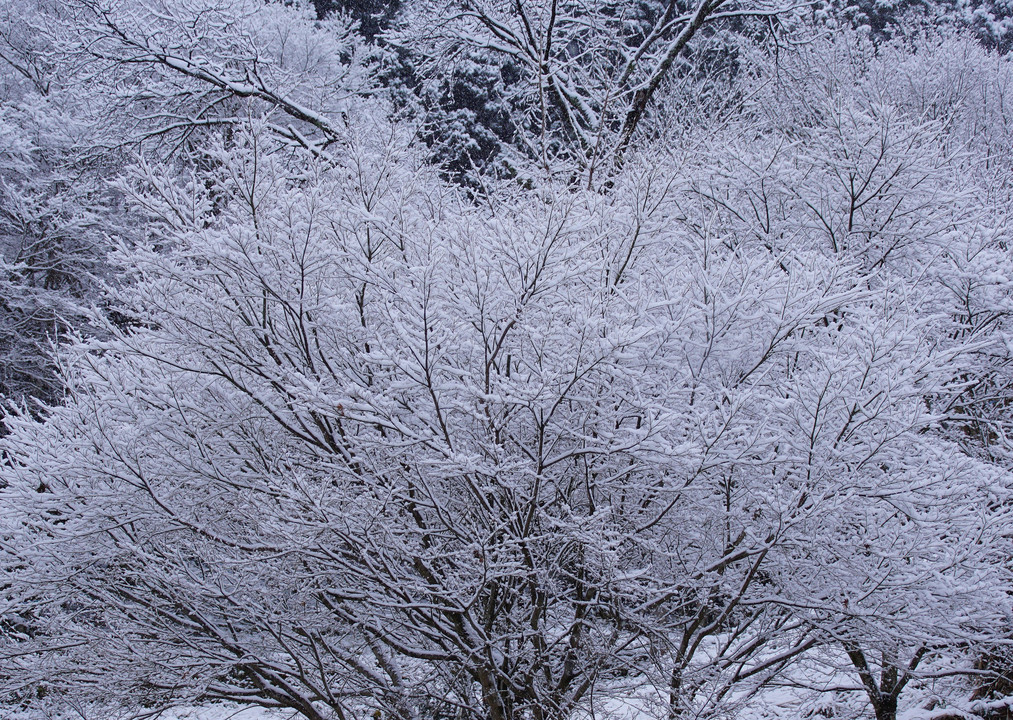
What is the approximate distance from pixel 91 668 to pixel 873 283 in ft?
21.4

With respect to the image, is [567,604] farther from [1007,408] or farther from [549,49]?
[549,49]

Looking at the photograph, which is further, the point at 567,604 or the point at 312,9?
the point at 312,9

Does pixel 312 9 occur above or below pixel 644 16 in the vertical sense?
below

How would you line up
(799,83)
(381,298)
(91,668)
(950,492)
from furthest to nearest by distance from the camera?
(799,83)
(91,668)
(381,298)
(950,492)

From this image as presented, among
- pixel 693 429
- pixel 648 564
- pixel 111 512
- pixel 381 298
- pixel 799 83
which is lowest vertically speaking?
pixel 111 512

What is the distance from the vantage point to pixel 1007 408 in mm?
6719

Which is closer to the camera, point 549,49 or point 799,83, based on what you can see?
point 549,49

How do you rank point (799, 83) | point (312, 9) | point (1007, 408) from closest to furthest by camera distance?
→ point (1007, 408) → point (799, 83) → point (312, 9)

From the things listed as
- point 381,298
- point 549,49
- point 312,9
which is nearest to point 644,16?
point 312,9

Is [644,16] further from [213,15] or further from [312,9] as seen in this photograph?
[213,15]

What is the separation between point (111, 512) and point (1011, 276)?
6.35 meters

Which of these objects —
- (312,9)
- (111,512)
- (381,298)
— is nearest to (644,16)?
(312,9)

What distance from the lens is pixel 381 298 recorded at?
392 cm

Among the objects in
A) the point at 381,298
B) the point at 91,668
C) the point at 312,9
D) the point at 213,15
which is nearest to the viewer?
the point at 381,298
